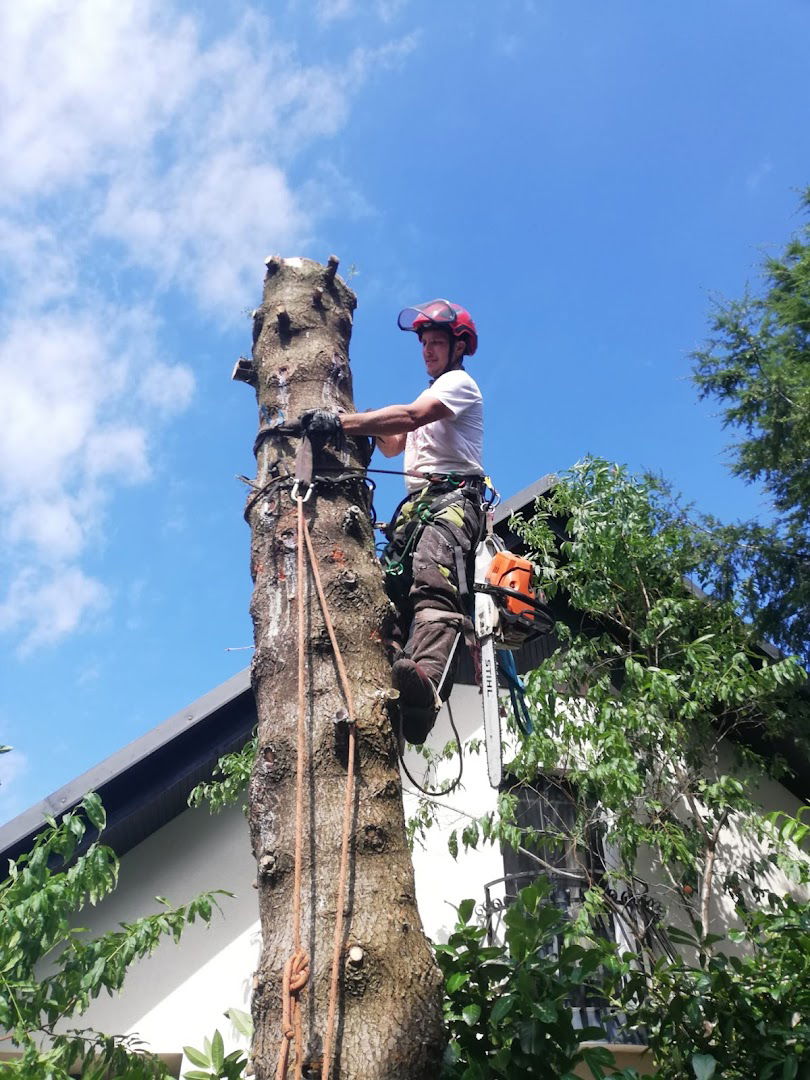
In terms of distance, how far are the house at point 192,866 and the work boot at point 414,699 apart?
2454mm

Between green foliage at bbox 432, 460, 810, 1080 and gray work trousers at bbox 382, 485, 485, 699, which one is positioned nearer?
gray work trousers at bbox 382, 485, 485, 699

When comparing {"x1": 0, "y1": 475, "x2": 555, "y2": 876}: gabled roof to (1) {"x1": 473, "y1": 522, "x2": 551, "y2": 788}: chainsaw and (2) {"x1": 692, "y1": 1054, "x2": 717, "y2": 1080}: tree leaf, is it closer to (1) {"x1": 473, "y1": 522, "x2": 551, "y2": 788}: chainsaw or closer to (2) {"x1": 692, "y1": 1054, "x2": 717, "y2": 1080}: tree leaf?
(1) {"x1": 473, "y1": 522, "x2": 551, "y2": 788}: chainsaw

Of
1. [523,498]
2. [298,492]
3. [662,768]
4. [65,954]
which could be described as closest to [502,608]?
[298,492]

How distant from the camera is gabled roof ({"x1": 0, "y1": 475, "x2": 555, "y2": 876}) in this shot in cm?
470

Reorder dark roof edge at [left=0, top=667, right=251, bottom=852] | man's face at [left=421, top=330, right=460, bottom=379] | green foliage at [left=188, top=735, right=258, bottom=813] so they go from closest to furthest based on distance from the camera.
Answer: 1. man's face at [left=421, top=330, right=460, bottom=379]
2. dark roof edge at [left=0, top=667, right=251, bottom=852]
3. green foliage at [left=188, top=735, right=258, bottom=813]

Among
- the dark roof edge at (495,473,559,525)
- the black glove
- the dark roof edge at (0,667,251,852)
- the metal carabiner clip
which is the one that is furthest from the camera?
the dark roof edge at (495,473,559,525)

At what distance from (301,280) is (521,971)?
2.54m

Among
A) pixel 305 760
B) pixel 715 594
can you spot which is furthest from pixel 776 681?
pixel 305 760

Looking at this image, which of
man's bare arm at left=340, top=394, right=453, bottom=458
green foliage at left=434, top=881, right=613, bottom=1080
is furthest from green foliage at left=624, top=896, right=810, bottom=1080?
man's bare arm at left=340, top=394, right=453, bottom=458

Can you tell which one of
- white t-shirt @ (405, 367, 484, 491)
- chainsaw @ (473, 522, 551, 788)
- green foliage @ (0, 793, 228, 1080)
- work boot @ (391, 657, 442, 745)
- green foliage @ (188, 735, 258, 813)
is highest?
white t-shirt @ (405, 367, 484, 491)

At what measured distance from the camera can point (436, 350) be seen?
4043 millimetres

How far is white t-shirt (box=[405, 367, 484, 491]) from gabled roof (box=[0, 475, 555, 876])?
2108 millimetres

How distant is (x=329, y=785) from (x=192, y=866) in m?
3.39

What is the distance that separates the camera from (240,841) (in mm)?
5312
